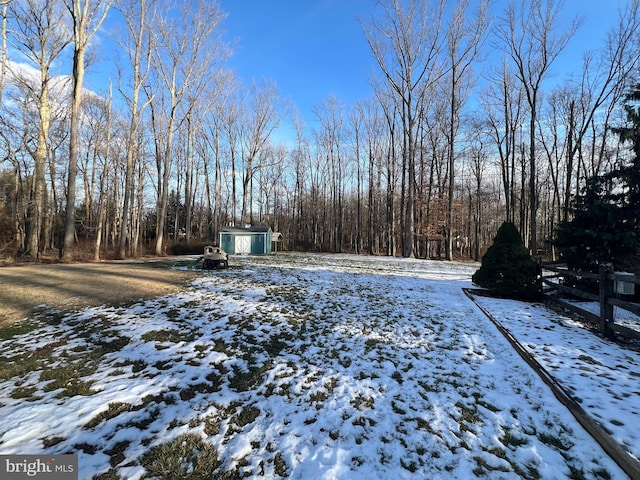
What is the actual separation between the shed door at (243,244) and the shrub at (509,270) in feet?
71.7

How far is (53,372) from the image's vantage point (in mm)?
3648

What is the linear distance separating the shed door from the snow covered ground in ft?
70.8

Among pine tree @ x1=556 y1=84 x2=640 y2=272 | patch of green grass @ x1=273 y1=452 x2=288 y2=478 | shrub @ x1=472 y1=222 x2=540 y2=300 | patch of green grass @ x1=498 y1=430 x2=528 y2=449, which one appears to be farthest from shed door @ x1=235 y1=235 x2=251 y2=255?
patch of green grass @ x1=498 y1=430 x2=528 y2=449

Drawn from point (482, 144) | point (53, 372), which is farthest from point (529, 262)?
point (482, 144)

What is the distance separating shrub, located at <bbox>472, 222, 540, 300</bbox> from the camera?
27.5ft

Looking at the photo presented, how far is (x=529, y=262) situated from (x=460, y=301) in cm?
256

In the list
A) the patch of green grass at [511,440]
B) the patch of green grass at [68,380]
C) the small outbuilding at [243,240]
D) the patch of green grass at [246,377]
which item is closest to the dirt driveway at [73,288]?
the patch of green grass at [68,380]

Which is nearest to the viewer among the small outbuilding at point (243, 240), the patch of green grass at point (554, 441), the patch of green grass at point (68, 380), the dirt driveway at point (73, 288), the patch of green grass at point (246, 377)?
the patch of green grass at point (554, 441)

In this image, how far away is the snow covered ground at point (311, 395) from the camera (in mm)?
2434

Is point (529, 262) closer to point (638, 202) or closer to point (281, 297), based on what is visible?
point (638, 202)

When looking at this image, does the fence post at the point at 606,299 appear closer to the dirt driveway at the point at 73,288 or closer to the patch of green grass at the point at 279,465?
the patch of green grass at the point at 279,465

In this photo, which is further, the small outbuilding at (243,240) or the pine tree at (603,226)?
the small outbuilding at (243,240)
